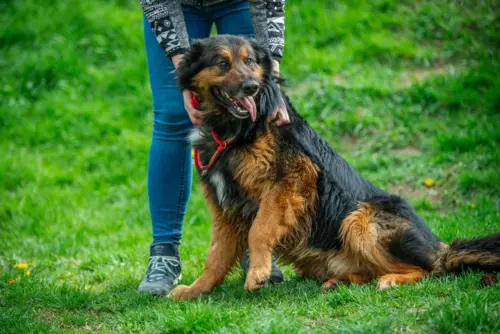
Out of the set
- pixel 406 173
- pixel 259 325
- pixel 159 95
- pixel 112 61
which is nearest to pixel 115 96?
pixel 112 61

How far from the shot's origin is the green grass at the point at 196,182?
376cm

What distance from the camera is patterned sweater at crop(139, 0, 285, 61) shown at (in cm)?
428

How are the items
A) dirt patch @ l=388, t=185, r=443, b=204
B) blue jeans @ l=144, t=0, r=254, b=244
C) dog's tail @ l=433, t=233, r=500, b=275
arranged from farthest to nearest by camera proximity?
dirt patch @ l=388, t=185, r=443, b=204 < blue jeans @ l=144, t=0, r=254, b=244 < dog's tail @ l=433, t=233, r=500, b=275

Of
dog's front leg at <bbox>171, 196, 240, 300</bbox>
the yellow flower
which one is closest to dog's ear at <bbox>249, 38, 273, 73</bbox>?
dog's front leg at <bbox>171, 196, 240, 300</bbox>

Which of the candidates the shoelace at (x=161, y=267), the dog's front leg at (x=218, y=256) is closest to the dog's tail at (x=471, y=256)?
the dog's front leg at (x=218, y=256)

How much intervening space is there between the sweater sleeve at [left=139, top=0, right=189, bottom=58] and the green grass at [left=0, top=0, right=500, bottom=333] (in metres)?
1.61

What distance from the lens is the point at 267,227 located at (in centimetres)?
414

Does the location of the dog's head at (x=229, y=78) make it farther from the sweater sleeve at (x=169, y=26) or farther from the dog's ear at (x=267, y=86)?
the sweater sleeve at (x=169, y=26)

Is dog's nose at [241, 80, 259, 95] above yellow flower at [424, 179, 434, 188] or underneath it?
above

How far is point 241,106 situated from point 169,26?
73 cm

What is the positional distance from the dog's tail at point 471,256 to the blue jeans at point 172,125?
1.82 metres

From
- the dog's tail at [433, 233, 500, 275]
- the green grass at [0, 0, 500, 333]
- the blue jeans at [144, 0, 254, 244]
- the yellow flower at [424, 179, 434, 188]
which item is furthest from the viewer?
the yellow flower at [424, 179, 434, 188]

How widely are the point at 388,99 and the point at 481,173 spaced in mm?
1842

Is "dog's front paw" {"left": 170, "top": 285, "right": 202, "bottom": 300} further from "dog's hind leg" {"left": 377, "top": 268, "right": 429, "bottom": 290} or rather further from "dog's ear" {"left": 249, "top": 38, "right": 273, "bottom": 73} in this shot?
"dog's ear" {"left": 249, "top": 38, "right": 273, "bottom": 73}
